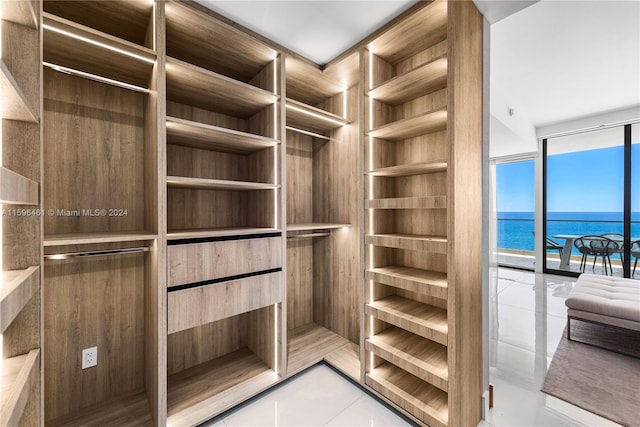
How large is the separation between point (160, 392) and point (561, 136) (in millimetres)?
7226

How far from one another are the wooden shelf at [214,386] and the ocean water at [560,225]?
537 centimetres

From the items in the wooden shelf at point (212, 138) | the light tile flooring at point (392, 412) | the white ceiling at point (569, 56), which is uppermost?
the white ceiling at point (569, 56)

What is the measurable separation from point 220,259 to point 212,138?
2.75 ft

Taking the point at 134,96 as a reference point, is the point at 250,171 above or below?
below

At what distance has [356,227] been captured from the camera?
2535 mm

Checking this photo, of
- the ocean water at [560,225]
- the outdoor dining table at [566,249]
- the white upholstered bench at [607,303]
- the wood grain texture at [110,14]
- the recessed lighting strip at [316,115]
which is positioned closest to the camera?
the wood grain texture at [110,14]

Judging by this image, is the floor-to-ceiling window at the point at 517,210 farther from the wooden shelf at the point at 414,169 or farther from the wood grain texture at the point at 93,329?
the wood grain texture at the point at 93,329

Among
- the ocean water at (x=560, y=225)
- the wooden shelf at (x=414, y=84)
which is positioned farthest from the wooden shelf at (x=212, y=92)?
the ocean water at (x=560, y=225)

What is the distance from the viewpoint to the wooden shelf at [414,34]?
1.64 meters

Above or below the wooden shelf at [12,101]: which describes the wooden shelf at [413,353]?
below

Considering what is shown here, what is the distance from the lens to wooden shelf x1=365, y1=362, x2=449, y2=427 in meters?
1.63

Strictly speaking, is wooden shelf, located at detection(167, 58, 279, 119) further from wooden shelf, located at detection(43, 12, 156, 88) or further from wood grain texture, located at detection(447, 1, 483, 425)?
wood grain texture, located at detection(447, 1, 483, 425)

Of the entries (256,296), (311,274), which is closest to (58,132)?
(256,296)

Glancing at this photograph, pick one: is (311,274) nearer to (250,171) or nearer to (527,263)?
(250,171)
